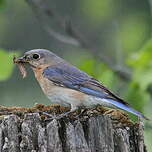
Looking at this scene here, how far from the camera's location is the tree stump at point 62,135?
684cm

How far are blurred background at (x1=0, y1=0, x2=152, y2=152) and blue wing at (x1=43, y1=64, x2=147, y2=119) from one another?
0.44 m

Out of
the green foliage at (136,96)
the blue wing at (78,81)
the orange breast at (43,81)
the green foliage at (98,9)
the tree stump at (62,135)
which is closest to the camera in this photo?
the tree stump at (62,135)

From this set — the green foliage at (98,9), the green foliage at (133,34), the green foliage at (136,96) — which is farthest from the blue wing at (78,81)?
the green foliage at (98,9)

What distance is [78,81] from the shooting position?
9203mm

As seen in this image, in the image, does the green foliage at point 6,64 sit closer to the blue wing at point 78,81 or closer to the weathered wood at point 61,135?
the blue wing at point 78,81

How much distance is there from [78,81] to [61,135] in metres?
2.27

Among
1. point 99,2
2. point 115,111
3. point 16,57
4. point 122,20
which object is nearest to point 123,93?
point 16,57

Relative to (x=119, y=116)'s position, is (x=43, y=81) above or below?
above

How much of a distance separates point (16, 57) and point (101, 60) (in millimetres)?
1289

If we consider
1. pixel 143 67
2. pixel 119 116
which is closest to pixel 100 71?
pixel 143 67

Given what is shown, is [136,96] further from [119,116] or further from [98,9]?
[98,9]

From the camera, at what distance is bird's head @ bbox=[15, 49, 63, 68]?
968 cm

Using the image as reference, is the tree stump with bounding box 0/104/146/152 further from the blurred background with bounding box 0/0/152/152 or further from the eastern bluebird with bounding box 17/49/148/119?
the blurred background with bounding box 0/0/152/152

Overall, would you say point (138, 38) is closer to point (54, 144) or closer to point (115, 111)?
point (115, 111)
